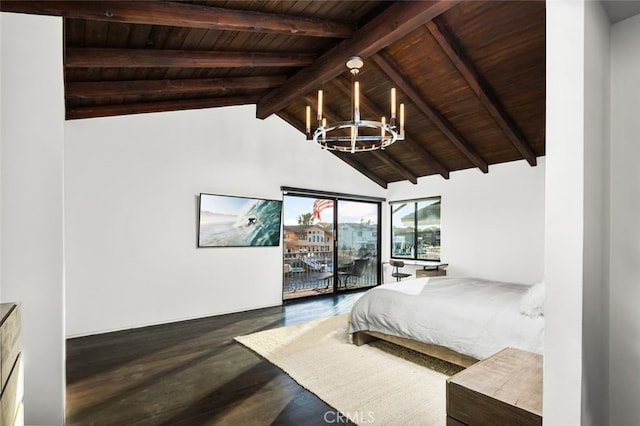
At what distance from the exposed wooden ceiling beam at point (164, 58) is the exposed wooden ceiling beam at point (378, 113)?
94 cm

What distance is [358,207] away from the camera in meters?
7.08

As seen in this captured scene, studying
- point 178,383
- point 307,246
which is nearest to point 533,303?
point 178,383

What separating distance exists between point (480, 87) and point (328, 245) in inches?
151

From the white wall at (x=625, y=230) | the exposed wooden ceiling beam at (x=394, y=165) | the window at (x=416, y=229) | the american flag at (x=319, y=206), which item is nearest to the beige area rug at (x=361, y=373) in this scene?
the white wall at (x=625, y=230)

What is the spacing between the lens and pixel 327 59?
3.83 m

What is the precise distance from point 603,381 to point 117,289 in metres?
4.66

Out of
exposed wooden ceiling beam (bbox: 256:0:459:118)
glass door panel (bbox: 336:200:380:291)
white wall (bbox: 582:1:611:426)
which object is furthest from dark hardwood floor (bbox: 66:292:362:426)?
exposed wooden ceiling beam (bbox: 256:0:459:118)

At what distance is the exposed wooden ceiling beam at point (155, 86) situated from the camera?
3.48m

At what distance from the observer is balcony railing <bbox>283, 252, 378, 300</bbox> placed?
5973mm

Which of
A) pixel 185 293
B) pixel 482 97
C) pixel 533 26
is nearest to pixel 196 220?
pixel 185 293

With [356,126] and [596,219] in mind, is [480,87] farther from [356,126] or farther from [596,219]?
[596,219]

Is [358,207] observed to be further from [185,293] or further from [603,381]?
[603,381]

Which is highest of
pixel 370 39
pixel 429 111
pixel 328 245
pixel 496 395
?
pixel 370 39

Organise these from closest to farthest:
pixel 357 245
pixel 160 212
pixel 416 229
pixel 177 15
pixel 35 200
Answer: pixel 35 200
pixel 177 15
pixel 160 212
pixel 416 229
pixel 357 245
